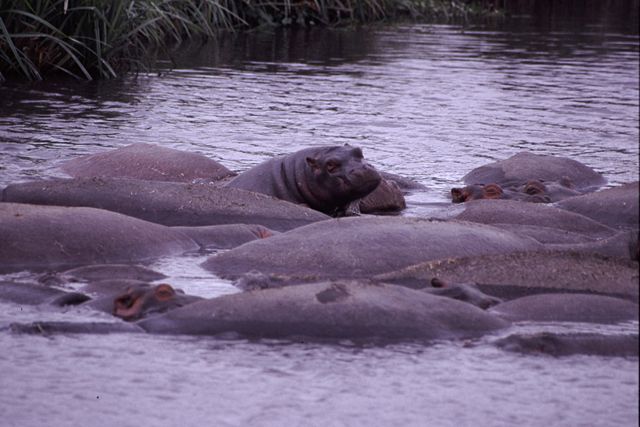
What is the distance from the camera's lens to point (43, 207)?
248 inches

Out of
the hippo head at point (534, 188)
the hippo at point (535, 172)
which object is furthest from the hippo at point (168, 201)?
the hippo at point (535, 172)

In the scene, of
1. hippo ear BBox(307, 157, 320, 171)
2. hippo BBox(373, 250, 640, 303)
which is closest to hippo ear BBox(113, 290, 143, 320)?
hippo BBox(373, 250, 640, 303)

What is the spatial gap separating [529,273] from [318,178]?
273 cm

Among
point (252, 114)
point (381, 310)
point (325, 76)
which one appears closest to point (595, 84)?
point (325, 76)

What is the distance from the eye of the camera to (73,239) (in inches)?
238

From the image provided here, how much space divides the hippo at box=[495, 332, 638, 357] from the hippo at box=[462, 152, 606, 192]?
4.28m

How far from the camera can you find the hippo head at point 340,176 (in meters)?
7.71

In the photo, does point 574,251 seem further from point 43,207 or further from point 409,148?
point 409,148

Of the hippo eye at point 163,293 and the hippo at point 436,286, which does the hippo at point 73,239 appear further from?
the hippo eye at point 163,293

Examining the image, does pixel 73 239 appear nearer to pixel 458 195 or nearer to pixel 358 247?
pixel 358 247

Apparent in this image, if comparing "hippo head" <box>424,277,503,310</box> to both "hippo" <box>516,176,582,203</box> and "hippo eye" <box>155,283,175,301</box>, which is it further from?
"hippo" <box>516,176,582,203</box>

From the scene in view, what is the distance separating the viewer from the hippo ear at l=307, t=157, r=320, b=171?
26.0 ft

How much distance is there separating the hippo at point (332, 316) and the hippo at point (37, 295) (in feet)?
1.42

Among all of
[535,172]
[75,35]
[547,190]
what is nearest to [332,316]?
[547,190]
